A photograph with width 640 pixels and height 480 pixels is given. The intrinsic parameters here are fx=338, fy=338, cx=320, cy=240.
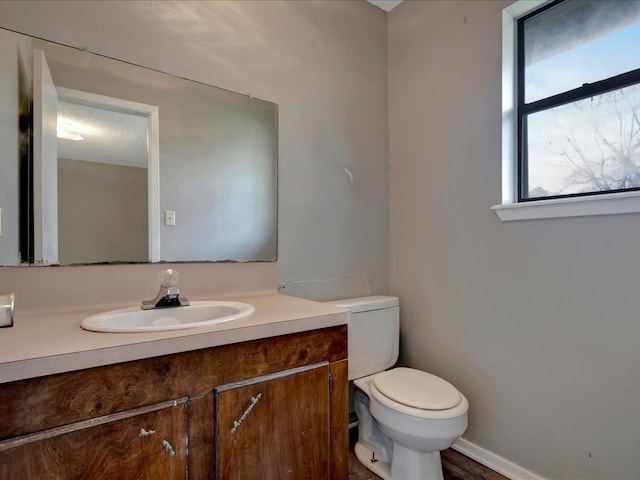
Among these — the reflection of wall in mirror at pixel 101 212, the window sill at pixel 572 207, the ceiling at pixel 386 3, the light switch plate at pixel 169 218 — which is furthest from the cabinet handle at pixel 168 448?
the ceiling at pixel 386 3

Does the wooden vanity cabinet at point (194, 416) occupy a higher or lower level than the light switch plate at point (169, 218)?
lower

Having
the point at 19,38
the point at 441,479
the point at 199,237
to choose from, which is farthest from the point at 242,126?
the point at 441,479

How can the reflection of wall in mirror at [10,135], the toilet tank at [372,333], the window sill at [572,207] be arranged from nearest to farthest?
the reflection of wall in mirror at [10,135] < the window sill at [572,207] < the toilet tank at [372,333]

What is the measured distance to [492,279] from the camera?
158 centimetres

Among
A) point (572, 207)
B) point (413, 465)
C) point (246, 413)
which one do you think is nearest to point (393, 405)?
point (413, 465)

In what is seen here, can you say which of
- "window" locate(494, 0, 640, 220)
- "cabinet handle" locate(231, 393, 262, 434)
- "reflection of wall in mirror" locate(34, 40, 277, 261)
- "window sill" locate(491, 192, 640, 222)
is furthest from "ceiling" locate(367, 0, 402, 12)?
"cabinet handle" locate(231, 393, 262, 434)

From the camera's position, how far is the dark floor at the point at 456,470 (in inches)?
59.7

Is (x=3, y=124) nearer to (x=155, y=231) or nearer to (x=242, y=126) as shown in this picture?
(x=155, y=231)

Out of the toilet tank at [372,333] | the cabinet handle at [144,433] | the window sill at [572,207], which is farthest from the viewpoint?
the toilet tank at [372,333]

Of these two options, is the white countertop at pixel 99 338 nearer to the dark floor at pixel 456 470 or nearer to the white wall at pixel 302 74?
the white wall at pixel 302 74

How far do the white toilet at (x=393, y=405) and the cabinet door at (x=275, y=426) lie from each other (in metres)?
0.39

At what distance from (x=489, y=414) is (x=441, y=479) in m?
0.38

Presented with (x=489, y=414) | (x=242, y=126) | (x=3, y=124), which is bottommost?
(x=489, y=414)

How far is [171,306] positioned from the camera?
1.17 metres
